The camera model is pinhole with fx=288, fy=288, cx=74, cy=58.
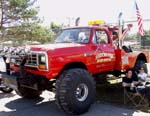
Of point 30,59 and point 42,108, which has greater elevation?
point 30,59

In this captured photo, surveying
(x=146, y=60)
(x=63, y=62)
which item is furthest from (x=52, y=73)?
(x=146, y=60)

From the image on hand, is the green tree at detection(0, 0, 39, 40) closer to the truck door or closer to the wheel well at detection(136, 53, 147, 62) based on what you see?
the wheel well at detection(136, 53, 147, 62)

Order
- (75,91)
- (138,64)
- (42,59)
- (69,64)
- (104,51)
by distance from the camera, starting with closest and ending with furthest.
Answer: (42,59)
(75,91)
(69,64)
(104,51)
(138,64)

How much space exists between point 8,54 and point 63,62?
1.53 meters

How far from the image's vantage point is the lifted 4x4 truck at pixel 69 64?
248 inches

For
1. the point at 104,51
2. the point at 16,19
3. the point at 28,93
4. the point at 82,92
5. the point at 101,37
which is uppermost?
the point at 16,19

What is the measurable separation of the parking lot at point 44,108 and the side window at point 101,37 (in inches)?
65.2

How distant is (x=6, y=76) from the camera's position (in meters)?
6.95

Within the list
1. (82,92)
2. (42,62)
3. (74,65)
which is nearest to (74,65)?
(74,65)

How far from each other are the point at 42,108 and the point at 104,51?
2182 millimetres

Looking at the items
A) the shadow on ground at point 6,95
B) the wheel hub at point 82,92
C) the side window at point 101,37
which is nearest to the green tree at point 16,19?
the shadow on ground at point 6,95

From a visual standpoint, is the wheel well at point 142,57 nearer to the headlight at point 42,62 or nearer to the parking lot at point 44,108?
the parking lot at point 44,108

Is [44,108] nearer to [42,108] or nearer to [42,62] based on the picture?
[42,108]

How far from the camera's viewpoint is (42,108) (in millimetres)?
7262
